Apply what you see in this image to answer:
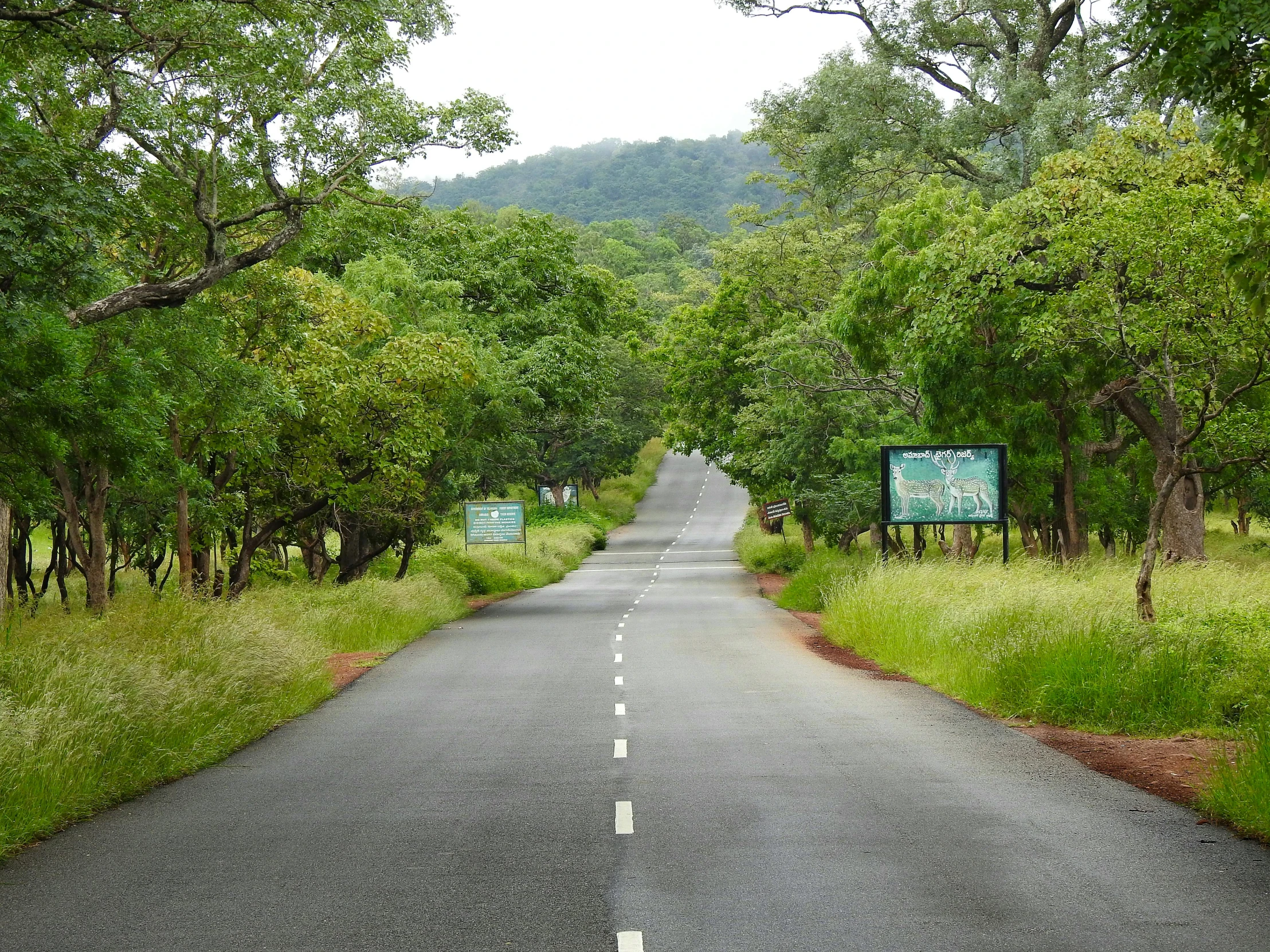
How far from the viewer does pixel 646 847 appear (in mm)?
8008

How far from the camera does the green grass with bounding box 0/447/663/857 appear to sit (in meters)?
9.09

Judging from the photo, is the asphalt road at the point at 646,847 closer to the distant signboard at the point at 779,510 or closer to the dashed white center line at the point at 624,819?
the dashed white center line at the point at 624,819

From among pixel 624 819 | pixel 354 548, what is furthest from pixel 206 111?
pixel 354 548

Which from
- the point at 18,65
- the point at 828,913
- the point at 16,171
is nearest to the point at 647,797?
the point at 828,913

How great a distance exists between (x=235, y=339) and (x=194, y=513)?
3.47 m

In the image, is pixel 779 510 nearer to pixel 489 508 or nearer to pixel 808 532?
pixel 808 532

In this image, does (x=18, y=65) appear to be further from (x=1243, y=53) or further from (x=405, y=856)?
(x=1243, y=53)

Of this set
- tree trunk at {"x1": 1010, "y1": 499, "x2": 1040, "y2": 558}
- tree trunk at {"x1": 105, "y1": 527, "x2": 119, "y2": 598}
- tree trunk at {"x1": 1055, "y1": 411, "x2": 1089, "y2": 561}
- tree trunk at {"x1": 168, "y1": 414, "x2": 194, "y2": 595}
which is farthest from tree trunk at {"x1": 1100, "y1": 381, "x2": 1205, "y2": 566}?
tree trunk at {"x1": 105, "y1": 527, "x2": 119, "y2": 598}

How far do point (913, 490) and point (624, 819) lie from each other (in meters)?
17.9

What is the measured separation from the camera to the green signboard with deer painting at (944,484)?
25438mm

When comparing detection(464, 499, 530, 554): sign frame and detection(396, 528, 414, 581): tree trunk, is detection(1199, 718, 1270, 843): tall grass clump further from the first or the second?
detection(464, 499, 530, 554): sign frame

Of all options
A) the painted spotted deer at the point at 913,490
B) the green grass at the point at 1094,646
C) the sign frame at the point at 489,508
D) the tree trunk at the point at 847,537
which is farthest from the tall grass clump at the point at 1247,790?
the sign frame at the point at 489,508

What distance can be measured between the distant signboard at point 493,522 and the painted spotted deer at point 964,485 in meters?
21.8

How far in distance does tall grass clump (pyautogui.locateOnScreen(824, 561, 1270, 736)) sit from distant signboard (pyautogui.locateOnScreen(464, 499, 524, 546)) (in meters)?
24.0
